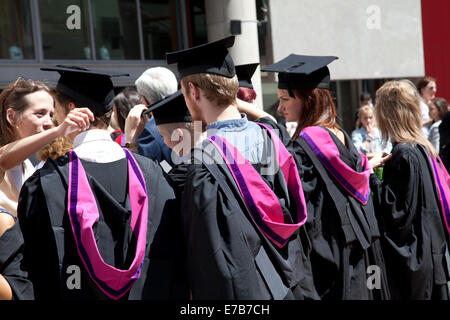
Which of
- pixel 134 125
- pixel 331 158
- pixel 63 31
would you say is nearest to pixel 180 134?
pixel 134 125

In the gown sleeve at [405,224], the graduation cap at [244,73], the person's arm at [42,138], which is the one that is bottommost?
the gown sleeve at [405,224]

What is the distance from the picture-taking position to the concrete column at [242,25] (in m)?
7.39

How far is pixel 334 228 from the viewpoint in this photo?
3.15 m

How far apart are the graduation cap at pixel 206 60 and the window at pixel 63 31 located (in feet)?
16.1

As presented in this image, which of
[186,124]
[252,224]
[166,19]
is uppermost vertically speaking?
[166,19]

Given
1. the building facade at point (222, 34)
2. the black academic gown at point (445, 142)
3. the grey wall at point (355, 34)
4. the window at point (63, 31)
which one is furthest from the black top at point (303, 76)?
the grey wall at point (355, 34)

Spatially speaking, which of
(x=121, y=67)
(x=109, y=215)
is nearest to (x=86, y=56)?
(x=121, y=67)

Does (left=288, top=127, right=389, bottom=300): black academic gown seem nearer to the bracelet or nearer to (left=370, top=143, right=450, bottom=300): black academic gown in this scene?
(left=370, top=143, right=450, bottom=300): black academic gown

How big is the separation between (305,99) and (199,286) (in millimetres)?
1569

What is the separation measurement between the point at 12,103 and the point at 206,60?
1.15 m

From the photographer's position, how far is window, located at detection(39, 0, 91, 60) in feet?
22.3

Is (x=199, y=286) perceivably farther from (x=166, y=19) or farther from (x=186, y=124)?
(x=166, y=19)

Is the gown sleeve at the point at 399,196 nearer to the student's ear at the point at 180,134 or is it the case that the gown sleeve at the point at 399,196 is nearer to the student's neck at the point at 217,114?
the student's ear at the point at 180,134
